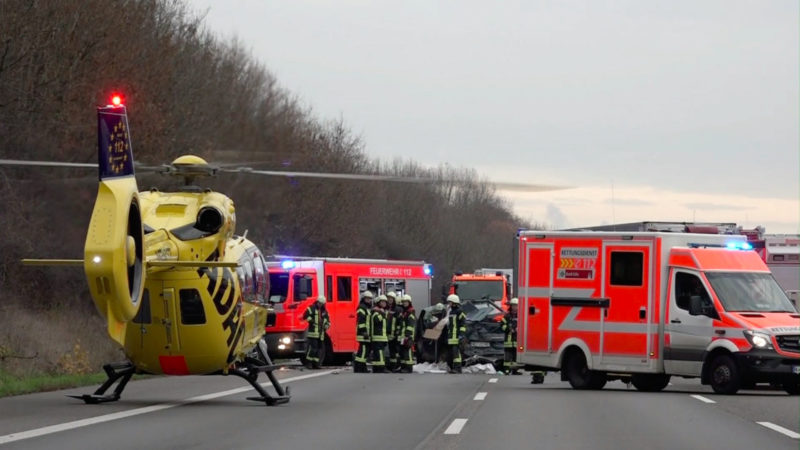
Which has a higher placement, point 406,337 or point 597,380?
point 406,337

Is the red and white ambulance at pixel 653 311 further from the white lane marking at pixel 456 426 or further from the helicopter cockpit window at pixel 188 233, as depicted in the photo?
the helicopter cockpit window at pixel 188 233

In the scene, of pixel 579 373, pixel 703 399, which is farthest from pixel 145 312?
pixel 579 373

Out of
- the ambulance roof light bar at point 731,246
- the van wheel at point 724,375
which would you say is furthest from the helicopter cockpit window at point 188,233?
the ambulance roof light bar at point 731,246

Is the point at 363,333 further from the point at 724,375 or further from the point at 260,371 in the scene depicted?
the point at 260,371

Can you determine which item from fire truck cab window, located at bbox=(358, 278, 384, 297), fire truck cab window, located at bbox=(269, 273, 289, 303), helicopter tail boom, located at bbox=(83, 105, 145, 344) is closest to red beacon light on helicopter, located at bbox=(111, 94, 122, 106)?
helicopter tail boom, located at bbox=(83, 105, 145, 344)

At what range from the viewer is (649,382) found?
2577cm

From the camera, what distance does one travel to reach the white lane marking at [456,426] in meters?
15.5

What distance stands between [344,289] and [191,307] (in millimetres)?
20766

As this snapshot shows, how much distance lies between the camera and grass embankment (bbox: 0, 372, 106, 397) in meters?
21.3

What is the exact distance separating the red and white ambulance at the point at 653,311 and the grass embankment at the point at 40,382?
7972 mm

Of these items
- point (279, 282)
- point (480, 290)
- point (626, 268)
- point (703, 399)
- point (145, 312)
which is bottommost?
point (703, 399)

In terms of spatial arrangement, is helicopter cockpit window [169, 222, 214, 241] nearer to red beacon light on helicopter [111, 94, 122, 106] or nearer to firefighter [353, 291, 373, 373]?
red beacon light on helicopter [111, 94, 122, 106]

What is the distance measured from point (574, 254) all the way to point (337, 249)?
40.6 metres

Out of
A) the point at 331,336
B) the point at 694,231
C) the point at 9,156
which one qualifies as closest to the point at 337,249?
the point at 331,336
